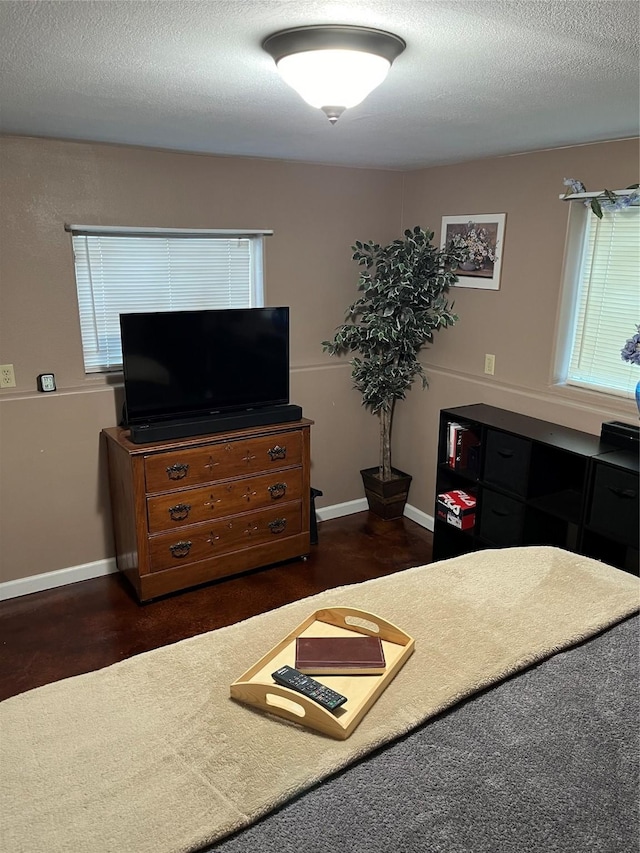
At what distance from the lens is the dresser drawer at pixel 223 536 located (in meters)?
3.27

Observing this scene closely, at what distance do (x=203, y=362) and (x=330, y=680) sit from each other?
2285 millimetres

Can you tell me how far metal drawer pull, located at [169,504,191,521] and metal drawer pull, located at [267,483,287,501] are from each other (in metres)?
0.49

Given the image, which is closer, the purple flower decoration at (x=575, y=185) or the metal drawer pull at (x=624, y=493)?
the metal drawer pull at (x=624, y=493)

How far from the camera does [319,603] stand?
→ 68.7 inches

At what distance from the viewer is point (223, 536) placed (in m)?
3.45

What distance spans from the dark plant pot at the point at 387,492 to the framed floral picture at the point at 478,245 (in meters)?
1.36

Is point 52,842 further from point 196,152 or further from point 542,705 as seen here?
point 196,152

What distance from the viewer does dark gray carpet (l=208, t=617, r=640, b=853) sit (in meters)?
1.06

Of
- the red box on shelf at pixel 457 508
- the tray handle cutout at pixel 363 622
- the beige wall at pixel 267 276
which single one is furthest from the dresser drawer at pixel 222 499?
the tray handle cutout at pixel 363 622

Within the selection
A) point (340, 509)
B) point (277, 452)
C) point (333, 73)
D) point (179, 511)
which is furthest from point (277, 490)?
point (333, 73)

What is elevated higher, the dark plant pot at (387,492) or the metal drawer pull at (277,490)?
the metal drawer pull at (277,490)

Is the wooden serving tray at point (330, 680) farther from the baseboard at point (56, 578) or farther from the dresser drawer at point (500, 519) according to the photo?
the baseboard at point (56, 578)

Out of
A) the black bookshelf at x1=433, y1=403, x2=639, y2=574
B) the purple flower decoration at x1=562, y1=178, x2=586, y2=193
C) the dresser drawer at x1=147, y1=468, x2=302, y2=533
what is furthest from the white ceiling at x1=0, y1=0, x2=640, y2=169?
the dresser drawer at x1=147, y1=468, x2=302, y2=533

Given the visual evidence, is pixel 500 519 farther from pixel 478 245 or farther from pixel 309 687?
pixel 309 687
